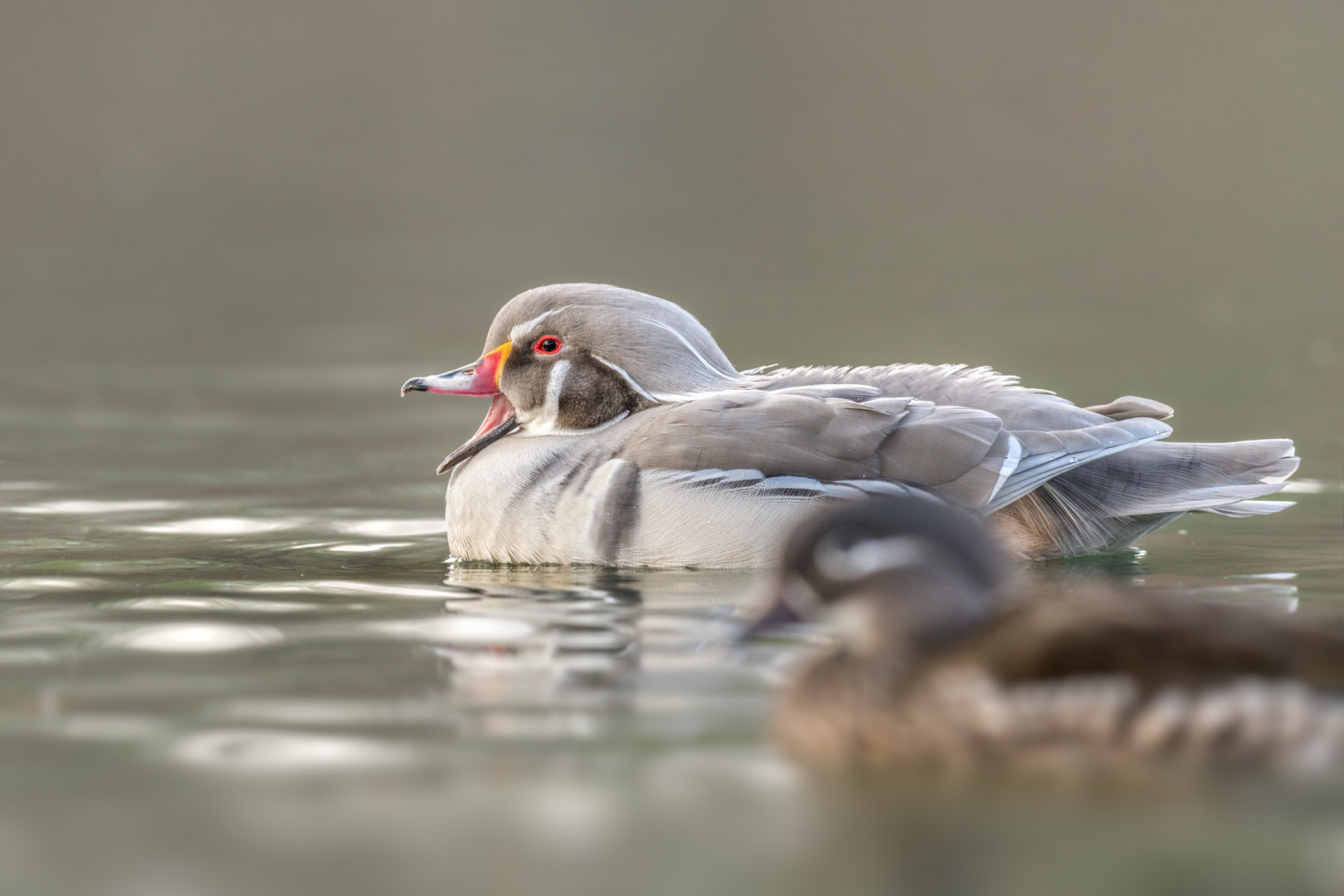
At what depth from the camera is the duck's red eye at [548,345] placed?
337 inches

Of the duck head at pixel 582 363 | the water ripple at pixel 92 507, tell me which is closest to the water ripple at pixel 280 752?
the duck head at pixel 582 363

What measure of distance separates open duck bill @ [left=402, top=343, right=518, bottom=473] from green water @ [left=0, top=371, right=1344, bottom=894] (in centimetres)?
56

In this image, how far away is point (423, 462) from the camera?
11234 millimetres

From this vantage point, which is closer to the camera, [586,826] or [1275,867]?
[1275,867]

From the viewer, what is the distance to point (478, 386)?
28.6 ft

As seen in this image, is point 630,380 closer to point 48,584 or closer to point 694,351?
point 694,351

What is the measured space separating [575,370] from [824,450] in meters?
1.32

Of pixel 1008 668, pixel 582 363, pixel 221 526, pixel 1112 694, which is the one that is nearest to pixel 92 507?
pixel 221 526

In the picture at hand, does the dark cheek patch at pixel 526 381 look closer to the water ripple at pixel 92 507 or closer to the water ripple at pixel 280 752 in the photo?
the water ripple at pixel 92 507

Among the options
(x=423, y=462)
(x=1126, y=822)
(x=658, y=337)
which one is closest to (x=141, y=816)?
(x=1126, y=822)

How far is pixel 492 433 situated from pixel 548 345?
0.50 meters

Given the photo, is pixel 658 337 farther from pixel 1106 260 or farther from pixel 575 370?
pixel 1106 260

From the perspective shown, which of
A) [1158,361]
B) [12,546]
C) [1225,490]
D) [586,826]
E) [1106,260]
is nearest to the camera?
[586,826]

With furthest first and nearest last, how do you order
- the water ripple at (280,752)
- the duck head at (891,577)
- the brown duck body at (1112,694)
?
1. the water ripple at (280,752)
2. the duck head at (891,577)
3. the brown duck body at (1112,694)
